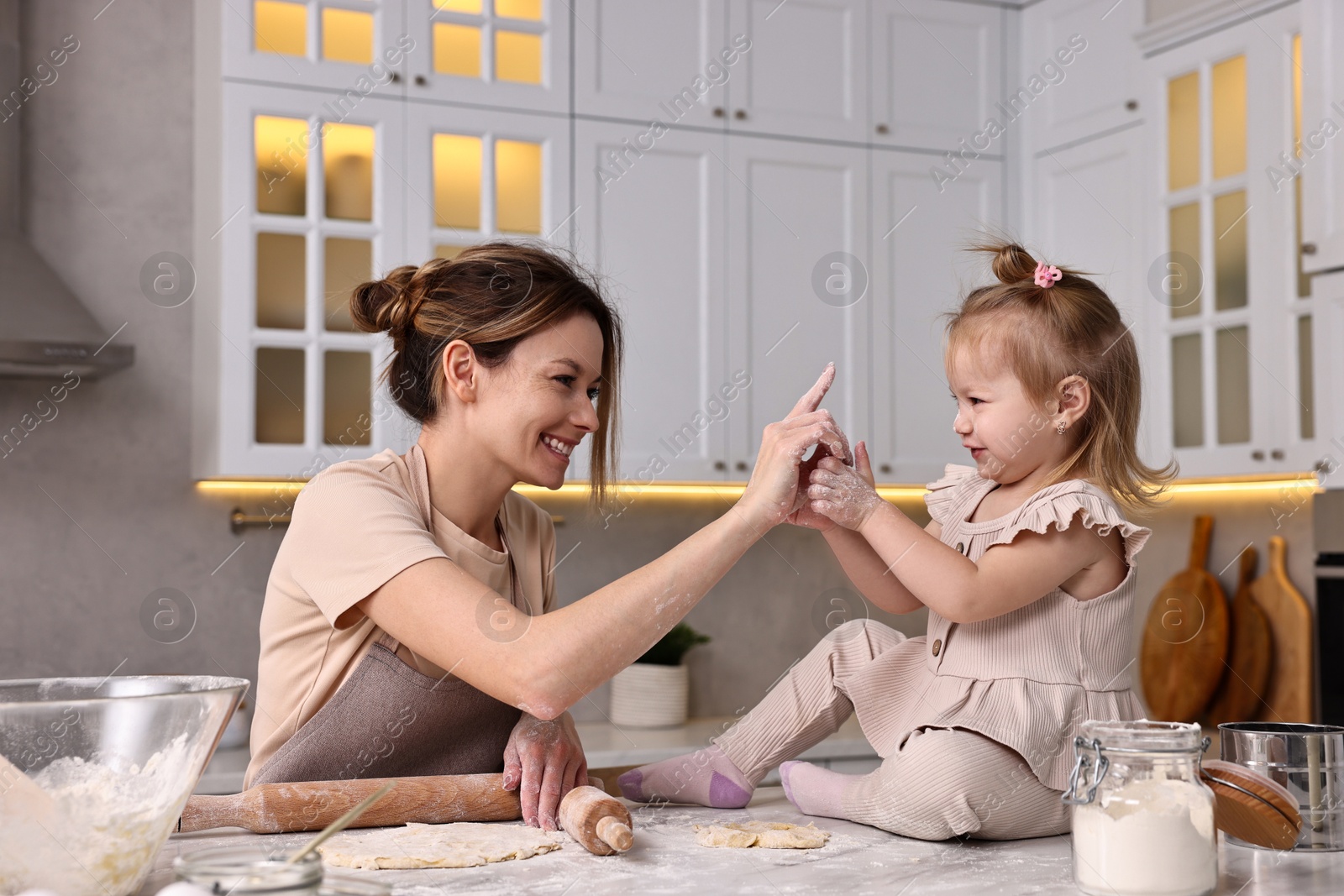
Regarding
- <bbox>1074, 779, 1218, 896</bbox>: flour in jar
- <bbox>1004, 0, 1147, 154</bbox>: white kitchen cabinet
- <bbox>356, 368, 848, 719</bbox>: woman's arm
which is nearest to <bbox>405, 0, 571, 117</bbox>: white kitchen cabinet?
<bbox>1004, 0, 1147, 154</bbox>: white kitchen cabinet

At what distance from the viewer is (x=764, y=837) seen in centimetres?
101

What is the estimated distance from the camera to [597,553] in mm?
3146

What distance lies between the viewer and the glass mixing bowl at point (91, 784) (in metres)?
0.75

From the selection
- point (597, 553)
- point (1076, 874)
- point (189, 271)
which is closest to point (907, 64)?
point (597, 553)

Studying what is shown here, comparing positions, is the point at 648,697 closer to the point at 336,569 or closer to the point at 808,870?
the point at 336,569

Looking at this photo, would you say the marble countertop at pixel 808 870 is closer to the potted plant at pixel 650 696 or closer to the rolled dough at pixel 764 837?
the rolled dough at pixel 764 837

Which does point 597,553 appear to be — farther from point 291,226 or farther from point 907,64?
point 907,64

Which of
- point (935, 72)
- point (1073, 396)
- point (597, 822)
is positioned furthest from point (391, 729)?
point (935, 72)

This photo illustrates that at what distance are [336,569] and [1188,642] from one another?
2.38m

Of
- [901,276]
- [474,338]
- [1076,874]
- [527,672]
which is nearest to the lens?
[1076,874]

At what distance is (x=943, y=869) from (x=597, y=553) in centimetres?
225

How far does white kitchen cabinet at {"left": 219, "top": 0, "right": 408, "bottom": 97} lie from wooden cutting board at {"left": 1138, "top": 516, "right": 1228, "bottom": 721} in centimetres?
220

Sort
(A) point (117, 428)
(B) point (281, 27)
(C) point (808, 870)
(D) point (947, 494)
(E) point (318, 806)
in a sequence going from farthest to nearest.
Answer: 1. (A) point (117, 428)
2. (B) point (281, 27)
3. (D) point (947, 494)
4. (E) point (318, 806)
5. (C) point (808, 870)

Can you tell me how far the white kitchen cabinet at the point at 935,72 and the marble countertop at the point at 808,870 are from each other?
2428 mm
